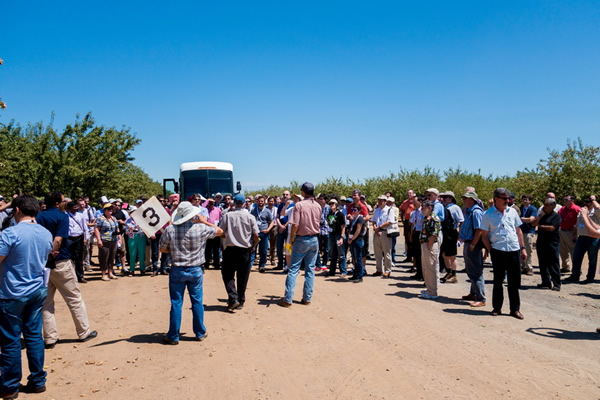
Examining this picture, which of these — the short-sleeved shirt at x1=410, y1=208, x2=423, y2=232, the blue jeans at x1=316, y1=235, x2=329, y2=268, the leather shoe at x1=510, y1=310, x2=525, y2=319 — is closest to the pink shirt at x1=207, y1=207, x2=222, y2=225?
the blue jeans at x1=316, y1=235, x2=329, y2=268

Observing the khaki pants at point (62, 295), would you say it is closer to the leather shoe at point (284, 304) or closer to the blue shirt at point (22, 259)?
the blue shirt at point (22, 259)

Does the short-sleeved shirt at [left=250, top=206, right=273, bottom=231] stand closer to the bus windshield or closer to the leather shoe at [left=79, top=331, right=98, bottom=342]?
the leather shoe at [left=79, top=331, right=98, bottom=342]

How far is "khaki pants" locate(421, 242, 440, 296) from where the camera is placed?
7973mm

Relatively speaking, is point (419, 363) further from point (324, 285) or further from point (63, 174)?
point (63, 174)

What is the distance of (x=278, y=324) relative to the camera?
6379mm

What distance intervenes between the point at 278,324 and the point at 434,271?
3511mm

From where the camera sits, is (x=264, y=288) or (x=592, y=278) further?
(x=592, y=278)

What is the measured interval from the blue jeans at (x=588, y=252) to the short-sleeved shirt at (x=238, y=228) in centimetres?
818

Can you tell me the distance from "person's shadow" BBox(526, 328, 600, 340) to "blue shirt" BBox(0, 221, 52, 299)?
6748mm

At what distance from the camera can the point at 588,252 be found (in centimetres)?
952

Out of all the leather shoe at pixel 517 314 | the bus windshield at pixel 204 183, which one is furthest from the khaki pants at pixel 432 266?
the bus windshield at pixel 204 183

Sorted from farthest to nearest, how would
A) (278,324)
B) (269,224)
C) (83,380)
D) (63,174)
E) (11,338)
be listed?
(63,174), (269,224), (278,324), (83,380), (11,338)

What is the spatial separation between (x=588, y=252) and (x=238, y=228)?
8.44 m

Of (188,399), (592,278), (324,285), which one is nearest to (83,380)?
(188,399)
